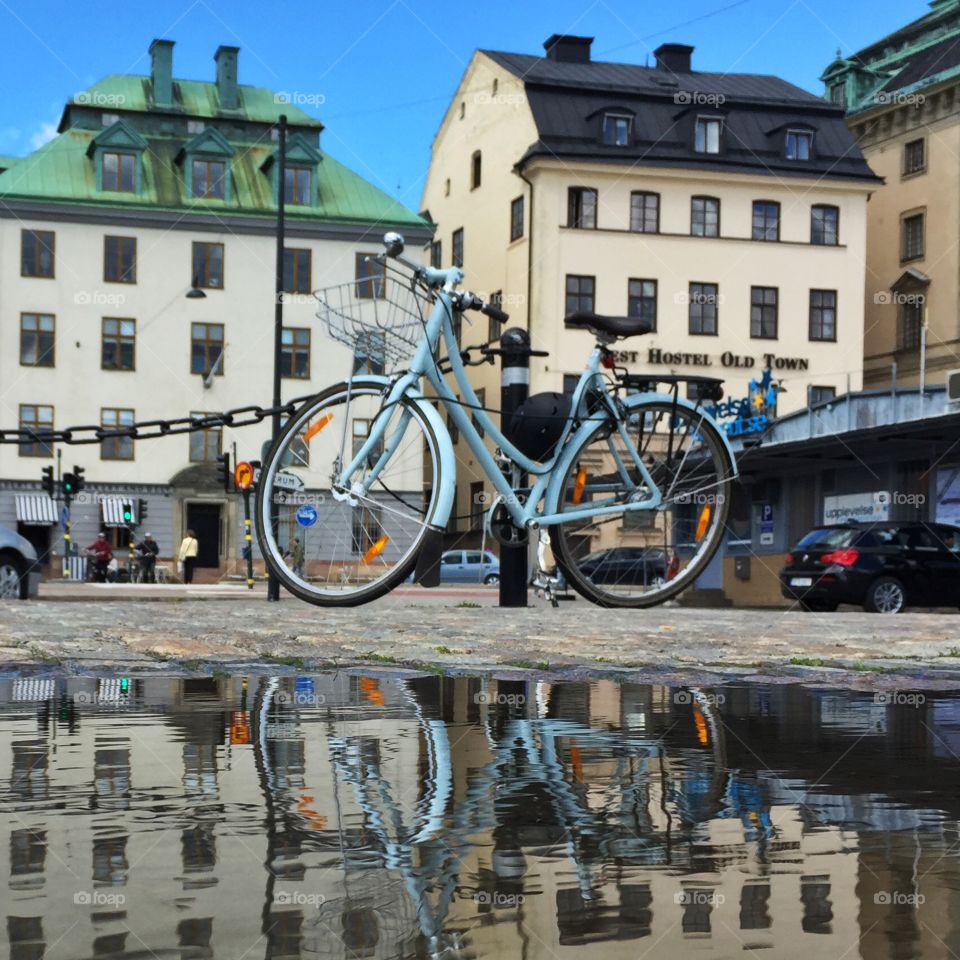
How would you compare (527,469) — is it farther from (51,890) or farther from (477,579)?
(477,579)

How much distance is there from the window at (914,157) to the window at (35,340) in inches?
1241

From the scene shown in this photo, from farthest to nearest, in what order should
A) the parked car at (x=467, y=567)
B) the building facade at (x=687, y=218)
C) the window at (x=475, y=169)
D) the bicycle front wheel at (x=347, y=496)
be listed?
the window at (x=475, y=169) → the building facade at (x=687, y=218) → the parked car at (x=467, y=567) → the bicycle front wheel at (x=347, y=496)

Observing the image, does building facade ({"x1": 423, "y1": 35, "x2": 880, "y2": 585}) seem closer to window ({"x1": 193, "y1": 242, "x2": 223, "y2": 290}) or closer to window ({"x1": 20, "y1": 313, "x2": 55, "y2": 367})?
window ({"x1": 193, "y1": 242, "x2": 223, "y2": 290})

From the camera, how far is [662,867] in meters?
2.59

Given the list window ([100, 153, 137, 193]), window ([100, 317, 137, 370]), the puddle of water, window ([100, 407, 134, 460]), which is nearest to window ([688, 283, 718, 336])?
window ([100, 317, 137, 370])

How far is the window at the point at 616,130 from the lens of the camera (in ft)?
184

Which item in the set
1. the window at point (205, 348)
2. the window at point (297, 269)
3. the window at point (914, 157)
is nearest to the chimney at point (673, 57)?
the window at point (914, 157)

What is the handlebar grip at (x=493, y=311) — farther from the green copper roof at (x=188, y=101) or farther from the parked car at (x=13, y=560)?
the green copper roof at (x=188, y=101)

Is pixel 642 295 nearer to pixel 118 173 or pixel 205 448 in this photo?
pixel 205 448

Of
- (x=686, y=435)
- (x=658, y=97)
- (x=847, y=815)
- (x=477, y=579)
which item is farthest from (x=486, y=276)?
(x=847, y=815)

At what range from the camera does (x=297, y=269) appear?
5728 centimetres

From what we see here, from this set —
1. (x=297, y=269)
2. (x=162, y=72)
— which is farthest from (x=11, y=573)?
(x=162, y=72)

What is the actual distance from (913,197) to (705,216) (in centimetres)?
827

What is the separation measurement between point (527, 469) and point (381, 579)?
878 millimetres
